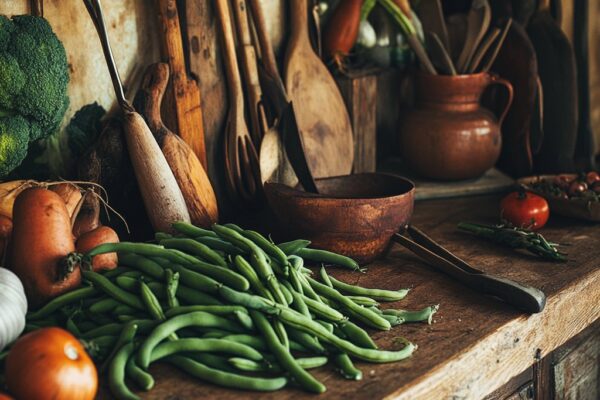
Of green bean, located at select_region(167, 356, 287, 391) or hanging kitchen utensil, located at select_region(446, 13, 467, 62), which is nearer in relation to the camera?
green bean, located at select_region(167, 356, 287, 391)

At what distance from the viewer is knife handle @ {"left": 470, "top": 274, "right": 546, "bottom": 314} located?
160 centimetres

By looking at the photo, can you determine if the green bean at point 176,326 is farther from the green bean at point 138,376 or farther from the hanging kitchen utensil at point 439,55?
the hanging kitchen utensil at point 439,55

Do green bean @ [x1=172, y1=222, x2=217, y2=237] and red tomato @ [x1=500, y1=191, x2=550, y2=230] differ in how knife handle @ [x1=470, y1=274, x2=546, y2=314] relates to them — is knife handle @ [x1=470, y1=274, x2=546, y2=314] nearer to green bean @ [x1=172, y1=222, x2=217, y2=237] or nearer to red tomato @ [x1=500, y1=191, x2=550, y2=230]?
red tomato @ [x1=500, y1=191, x2=550, y2=230]

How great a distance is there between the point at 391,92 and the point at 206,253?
1.33m

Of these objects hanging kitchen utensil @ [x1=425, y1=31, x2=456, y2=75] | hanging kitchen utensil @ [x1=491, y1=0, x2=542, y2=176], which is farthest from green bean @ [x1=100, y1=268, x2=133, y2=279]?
hanging kitchen utensil @ [x1=491, y1=0, x2=542, y2=176]

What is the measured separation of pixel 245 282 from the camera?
1459 mm

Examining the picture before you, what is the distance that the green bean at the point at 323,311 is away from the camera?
148cm

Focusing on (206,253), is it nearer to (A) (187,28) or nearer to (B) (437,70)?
(A) (187,28)

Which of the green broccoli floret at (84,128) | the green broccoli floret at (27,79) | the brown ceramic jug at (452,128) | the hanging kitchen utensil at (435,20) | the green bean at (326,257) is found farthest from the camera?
the hanging kitchen utensil at (435,20)

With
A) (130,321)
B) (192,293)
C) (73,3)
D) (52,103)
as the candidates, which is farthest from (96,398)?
(73,3)

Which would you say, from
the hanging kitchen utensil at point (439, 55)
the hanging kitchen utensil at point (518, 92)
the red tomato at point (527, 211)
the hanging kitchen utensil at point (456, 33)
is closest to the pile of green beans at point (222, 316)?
the red tomato at point (527, 211)

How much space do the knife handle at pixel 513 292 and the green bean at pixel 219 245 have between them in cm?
55

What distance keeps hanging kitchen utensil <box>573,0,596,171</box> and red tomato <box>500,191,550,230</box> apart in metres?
0.60

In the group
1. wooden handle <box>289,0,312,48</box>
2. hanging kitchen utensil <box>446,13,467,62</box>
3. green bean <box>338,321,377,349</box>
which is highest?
wooden handle <box>289,0,312,48</box>
